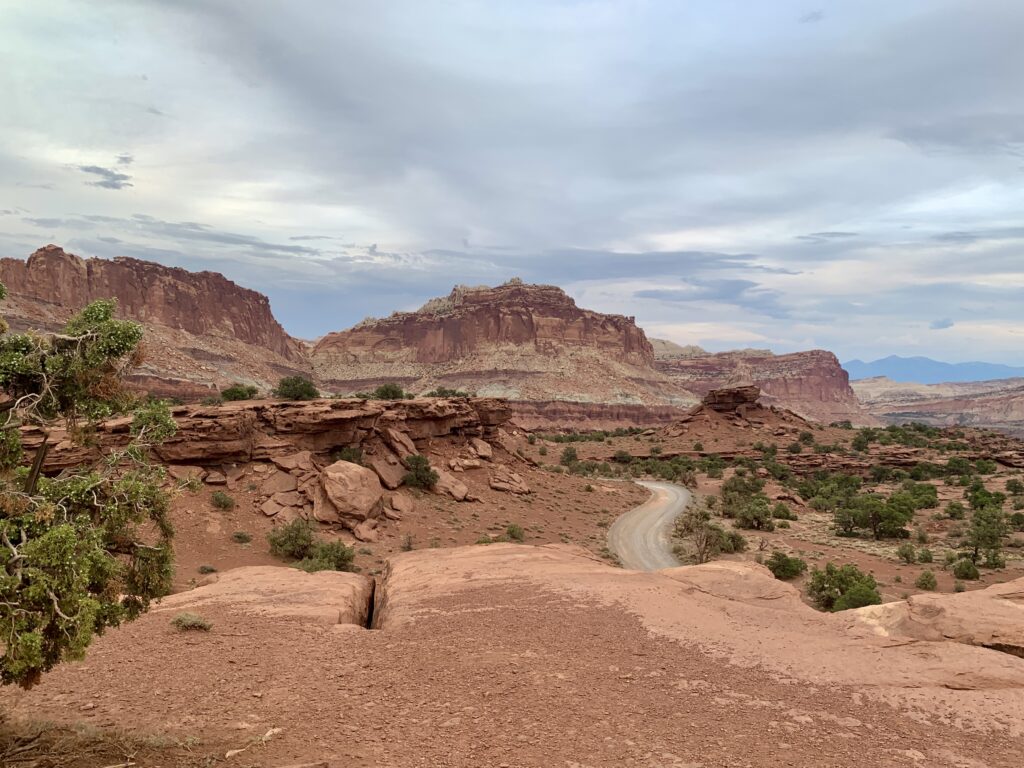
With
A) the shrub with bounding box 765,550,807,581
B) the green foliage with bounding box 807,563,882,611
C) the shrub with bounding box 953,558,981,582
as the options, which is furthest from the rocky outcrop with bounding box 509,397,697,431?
the green foliage with bounding box 807,563,882,611

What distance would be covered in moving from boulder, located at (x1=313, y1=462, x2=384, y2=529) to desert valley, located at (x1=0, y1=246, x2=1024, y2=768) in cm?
14

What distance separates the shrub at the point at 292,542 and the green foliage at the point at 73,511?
55.3 feet

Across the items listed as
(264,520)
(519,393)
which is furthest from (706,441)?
(264,520)

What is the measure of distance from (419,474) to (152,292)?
11878cm

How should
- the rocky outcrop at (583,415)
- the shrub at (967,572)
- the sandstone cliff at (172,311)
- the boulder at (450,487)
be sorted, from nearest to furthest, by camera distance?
the shrub at (967,572) < the boulder at (450,487) < the sandstone cliff at (172,311) < the rocky outcrop at (583,415)

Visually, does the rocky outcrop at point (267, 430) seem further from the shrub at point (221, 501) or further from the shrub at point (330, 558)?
the shrub at point (330, 558)

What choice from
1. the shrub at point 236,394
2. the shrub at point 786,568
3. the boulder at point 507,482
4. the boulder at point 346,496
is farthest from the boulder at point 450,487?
the shrub at point 786,568

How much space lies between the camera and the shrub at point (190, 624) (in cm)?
1159

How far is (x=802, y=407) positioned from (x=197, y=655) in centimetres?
20867

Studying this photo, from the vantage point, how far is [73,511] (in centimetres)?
621

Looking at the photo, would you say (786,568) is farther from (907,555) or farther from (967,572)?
(967,572)

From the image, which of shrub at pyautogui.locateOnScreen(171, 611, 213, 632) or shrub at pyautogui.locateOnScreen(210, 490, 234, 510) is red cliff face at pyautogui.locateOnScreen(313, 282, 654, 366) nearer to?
shrub at pyautogui.locateOnScreen(210, 490, 234, 510)

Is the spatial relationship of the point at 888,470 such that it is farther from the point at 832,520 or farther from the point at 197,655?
the point at 197,655

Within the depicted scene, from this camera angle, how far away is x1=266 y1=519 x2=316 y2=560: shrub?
23.1 metres
